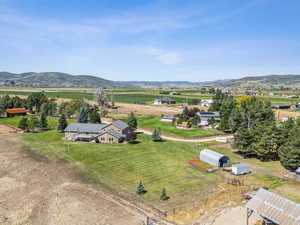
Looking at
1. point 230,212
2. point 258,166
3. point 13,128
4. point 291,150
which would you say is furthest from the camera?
point 13,128

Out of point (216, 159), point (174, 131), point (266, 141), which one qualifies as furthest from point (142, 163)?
point (174, 131)

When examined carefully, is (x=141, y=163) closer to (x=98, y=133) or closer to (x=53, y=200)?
(x=53, y=200)

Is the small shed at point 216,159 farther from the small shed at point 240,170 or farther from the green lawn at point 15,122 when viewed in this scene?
the green lawn at point 15,122

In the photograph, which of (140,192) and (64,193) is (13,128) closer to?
(64,193)

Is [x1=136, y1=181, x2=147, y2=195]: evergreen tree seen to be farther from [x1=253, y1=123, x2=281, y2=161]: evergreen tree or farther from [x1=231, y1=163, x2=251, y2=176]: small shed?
[x1=253, y1=123, x2=281, y2=161]: evergreen tree

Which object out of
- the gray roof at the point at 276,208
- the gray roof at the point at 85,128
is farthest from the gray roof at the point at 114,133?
the gray roof at the point at 276,208

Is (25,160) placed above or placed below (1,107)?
below

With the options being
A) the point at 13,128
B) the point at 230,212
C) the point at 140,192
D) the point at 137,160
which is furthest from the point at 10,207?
the point at 13,128
